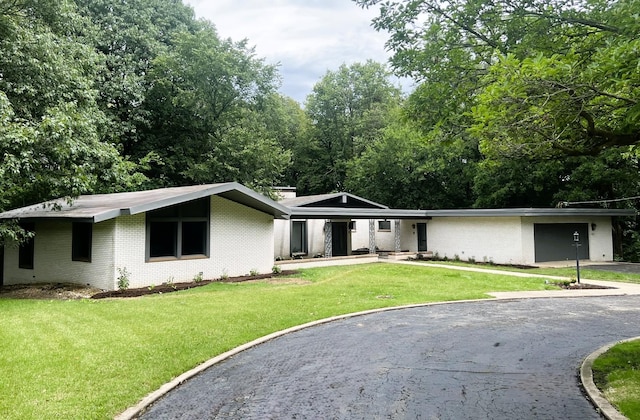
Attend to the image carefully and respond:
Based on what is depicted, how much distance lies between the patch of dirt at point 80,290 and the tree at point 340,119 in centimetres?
2666

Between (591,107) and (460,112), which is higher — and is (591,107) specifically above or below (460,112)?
below

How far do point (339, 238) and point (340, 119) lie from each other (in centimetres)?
Result: 2060

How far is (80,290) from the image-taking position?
41.3 feet

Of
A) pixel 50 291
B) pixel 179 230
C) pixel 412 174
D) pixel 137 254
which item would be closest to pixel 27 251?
pixel 50 291

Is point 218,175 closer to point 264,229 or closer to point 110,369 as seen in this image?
point 264,229

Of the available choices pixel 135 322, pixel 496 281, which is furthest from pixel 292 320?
pixel 496 281

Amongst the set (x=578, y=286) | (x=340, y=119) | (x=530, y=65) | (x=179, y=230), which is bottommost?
(x=578, y=286)

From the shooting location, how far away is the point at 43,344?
255 inches

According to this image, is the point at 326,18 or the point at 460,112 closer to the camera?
the point at 460,112

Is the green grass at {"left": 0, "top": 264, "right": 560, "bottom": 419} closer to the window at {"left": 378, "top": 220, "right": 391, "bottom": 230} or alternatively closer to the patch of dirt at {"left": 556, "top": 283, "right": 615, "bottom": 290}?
the patch of dirt at {"left": 556, "top": 283, "right": 615, "bottom": 290}

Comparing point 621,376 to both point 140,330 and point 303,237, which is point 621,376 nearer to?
point 140,330

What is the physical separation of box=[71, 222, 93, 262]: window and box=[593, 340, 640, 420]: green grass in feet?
43.3

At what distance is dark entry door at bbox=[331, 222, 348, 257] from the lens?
24.8 meters

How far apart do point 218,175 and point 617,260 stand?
22.2 meters
